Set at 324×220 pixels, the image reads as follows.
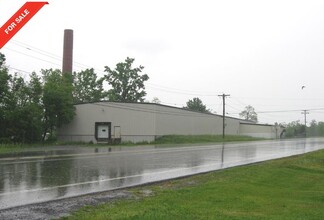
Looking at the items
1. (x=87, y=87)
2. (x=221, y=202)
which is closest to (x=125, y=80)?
(x=87, y=87)

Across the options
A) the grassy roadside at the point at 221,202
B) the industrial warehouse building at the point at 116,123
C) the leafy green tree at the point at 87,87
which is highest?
the leafy green tree at the point at 87,87

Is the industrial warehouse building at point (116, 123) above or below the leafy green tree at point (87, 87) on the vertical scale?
below

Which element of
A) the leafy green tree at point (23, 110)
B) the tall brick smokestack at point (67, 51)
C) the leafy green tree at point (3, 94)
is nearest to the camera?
the leafy green tree at point (3, 94)

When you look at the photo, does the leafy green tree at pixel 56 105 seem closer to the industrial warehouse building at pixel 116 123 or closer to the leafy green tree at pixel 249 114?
the industrial warehouse building at pixel 116 123

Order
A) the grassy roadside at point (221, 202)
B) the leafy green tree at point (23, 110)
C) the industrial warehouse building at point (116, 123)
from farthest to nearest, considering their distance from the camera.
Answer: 1. the industrial warehouse building at point (116, 123)
2. the leafy green tree at point (23, 110)
3. the grassy roadside at point (221, 202)

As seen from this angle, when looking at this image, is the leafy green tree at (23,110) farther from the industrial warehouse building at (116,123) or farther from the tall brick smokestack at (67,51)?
the tall brick smokestack at (67,51)

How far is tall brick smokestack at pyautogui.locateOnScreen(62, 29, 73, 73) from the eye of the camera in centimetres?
6356

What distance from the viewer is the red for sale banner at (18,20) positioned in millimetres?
5297

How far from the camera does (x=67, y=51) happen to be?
6356 centimetres

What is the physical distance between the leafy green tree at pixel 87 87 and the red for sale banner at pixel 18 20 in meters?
64.5

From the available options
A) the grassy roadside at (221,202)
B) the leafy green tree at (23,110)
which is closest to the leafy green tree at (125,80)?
the leafy green tree at (23,110)

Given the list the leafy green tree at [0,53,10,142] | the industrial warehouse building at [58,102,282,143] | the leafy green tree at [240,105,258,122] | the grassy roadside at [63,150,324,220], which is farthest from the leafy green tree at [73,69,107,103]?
the leafy green tree at [240,105,258,122]

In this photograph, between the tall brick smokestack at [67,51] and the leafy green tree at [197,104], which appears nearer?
the tall brick smokestack at [67,51]

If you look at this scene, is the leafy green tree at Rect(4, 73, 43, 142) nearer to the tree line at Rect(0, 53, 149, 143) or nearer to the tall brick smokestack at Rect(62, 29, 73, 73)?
the tree line at Rect(0, 53, 149, 143)
